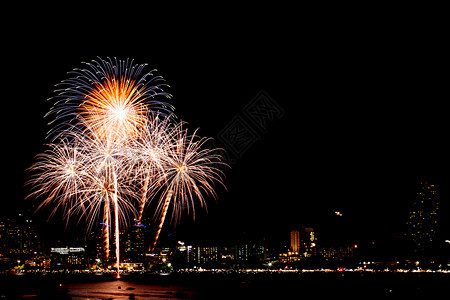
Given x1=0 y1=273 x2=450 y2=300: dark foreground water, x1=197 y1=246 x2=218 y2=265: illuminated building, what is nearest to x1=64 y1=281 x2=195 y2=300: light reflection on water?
x1=0 y1=273 x2=450 y2=300: dark foreground water

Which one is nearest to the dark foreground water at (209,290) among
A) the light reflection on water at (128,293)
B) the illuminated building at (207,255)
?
the light reflection on water at (128,293)

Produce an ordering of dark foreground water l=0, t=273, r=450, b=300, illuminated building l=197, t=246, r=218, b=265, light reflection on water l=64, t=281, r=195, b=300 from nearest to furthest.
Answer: light reflection on water l=64, t=281, r=195, b=300, dark foreground water l=0, t=273, r=450, b=300, illuminated building l=197, t=246, r=218, b=265

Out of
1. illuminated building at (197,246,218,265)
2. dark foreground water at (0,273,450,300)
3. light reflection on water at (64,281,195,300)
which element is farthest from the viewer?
illuminated building at (197,246,218,265)

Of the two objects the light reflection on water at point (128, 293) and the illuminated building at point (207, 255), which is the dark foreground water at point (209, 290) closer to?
the light reflection on water at point (128, 293)

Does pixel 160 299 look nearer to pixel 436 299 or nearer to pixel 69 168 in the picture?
pixel 69 168

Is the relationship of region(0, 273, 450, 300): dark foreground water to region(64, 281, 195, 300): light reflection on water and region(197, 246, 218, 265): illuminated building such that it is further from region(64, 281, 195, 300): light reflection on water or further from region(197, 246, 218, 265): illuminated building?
region(197, 246, 218, 265): illuminated building

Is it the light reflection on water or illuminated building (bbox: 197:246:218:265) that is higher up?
the light reflection on water

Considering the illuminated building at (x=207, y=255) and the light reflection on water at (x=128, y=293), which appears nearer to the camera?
the light reflection on water at (x=128, y=293)

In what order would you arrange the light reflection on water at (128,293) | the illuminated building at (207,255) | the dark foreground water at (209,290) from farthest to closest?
the illuminated building at (207,255) < the dark foreground water at (209,290) < the light reflection on water at (128,293)

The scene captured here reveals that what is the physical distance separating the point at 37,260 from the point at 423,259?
455ft

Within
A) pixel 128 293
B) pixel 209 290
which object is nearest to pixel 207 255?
pixel 209 290

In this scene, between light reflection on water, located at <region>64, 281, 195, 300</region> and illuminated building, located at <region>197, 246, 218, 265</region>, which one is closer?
light reflection on water, located at <region>64, 281, 195, 300</region>

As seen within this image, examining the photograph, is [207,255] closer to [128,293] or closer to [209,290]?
[209,290]

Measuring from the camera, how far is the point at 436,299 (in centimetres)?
3394
